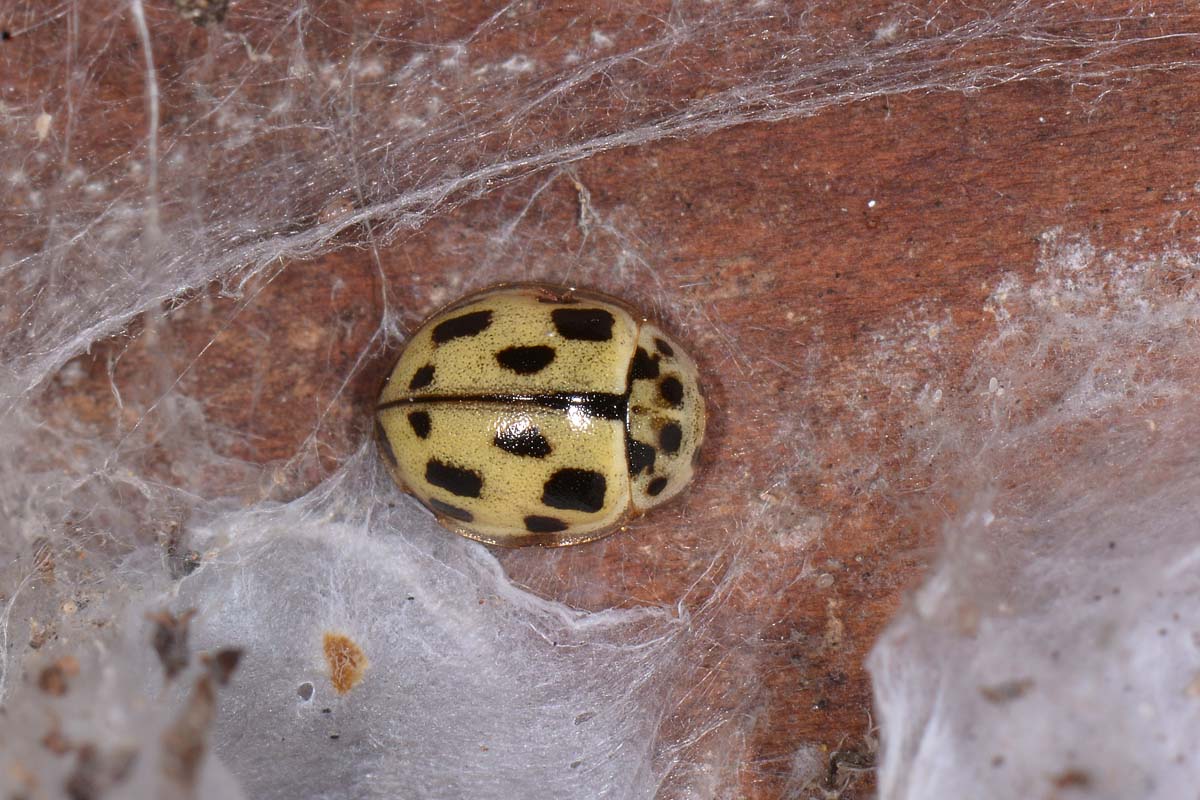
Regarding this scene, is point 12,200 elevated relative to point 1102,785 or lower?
elevated

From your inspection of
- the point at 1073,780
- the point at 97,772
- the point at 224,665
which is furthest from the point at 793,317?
the point at 97,772

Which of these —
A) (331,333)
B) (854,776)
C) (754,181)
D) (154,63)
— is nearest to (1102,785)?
(854,776)

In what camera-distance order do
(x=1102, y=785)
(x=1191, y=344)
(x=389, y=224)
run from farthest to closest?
(x=389, y=224)
(x=1191, y=344)
(x=1102, y=785)

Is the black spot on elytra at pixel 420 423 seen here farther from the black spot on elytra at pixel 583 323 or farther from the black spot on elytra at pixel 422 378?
the black spot on elytra at pixel 583 323

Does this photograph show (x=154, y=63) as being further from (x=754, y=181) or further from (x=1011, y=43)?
(x=1011, y=43)

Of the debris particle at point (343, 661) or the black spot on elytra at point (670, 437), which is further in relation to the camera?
the debris particle at point (343, 661)

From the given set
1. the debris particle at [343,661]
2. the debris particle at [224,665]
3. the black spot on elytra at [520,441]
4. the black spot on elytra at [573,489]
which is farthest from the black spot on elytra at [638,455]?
the debris particle at [224,665]
